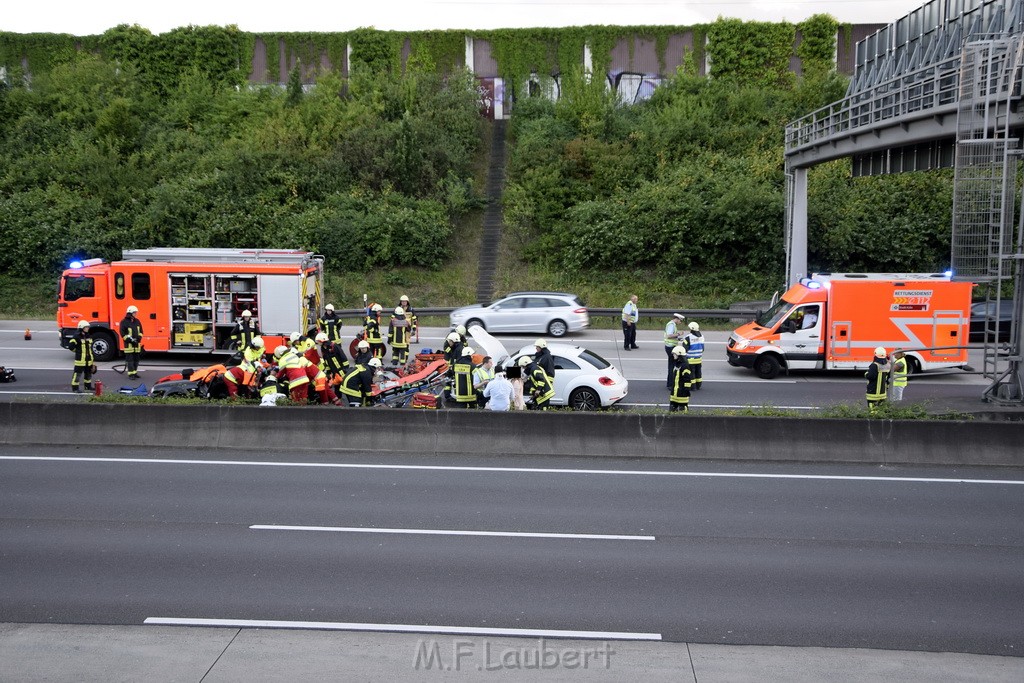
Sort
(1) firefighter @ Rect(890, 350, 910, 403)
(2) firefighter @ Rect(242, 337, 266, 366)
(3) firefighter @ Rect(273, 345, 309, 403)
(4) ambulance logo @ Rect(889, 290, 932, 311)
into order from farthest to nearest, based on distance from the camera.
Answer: (4) ambulance logo @ Rect(889, 290, 932, 311)
(2) firefighter @ Rect(242, 337, 266, 366)
(1) firefighter @ Rect(890, 350, 910, 403)
(3) firefighter @ Rect(273, 345, 309, 403)

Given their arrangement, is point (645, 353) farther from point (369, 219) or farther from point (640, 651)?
point (640, 651)

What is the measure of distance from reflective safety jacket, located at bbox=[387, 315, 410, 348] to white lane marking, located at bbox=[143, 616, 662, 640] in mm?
13936

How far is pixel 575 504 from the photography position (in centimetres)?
1283

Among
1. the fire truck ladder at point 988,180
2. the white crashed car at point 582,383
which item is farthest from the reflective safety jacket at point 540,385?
the fire truck ladder at point 988,180

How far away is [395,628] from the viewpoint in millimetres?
8891

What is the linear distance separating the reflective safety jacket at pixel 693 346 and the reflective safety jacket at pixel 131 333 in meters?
12.3

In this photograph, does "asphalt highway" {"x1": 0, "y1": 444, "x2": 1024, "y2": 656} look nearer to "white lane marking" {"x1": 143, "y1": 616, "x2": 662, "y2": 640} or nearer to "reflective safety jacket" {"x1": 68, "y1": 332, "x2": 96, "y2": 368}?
"white lane marking" {"x1": 143, "y1": 616, "x2": 662, "y2": 640}

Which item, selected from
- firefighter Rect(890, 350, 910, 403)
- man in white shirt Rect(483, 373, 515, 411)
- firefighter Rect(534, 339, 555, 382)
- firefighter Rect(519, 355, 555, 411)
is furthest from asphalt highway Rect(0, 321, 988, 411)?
man in white shirt Rect(483, 373, 515, 411)

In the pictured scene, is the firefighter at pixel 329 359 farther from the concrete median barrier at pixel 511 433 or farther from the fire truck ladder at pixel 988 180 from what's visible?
the fire truck ladder at pixel 988 180

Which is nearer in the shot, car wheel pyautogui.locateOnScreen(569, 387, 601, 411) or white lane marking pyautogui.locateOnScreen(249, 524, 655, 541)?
white lane marking pyautogui.locateOnScreen(249, 524, 655, 541)

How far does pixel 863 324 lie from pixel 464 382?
433 inches

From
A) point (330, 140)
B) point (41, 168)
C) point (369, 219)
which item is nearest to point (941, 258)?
point (369, 219)

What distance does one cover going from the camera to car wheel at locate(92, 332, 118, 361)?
81.6ft

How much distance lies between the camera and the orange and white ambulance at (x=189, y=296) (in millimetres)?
24281
